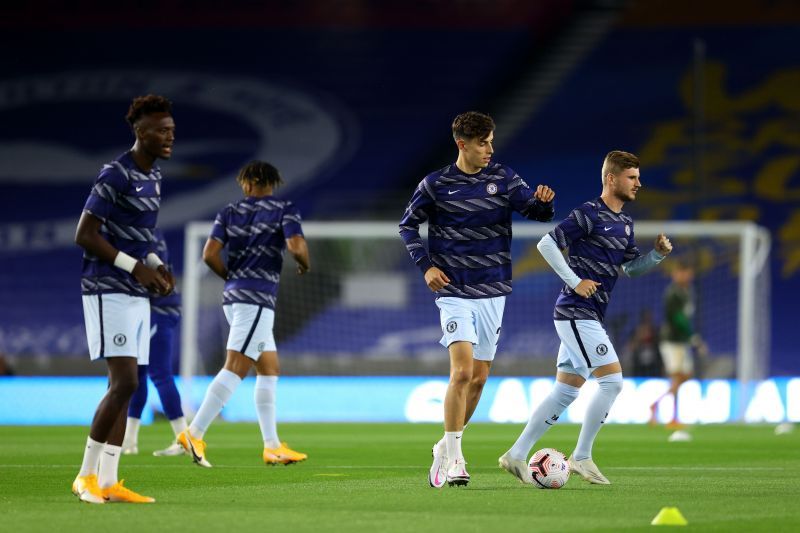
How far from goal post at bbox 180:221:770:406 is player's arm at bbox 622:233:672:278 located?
12.0 m

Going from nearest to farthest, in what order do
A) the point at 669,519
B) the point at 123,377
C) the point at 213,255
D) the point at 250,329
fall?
the point at 669,519 < the point at 123,377 < the point at 250,329 < the point at 213,255

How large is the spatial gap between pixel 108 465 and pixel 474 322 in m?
2.36

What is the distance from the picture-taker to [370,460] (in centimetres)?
1084

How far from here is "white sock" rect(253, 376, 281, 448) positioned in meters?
10.2

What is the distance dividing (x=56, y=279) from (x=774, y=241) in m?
13.5

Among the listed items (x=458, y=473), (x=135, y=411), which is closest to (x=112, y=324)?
(x=458, y=473)

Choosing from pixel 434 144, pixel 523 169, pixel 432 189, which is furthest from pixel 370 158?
pixel 432 189

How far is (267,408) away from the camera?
10195mm

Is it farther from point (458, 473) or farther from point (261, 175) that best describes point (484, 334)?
point (261, 175)

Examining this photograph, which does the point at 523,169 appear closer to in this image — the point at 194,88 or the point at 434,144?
the point at 434,144

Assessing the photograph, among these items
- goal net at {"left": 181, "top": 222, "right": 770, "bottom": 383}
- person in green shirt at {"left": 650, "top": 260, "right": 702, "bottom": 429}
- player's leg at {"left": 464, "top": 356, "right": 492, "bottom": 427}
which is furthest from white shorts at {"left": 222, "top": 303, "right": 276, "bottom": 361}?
goal net at {"left": 181, "top": 222, "right": 770, "bottom": 383}

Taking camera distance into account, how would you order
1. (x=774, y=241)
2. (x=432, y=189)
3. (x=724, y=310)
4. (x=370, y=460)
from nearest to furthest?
(x=432, y=189) < (x=370, y=460) < (x=724, y=310) < (x=774, y=241)

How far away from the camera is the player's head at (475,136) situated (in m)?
8.12

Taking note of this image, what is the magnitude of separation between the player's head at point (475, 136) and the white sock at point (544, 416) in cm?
146
